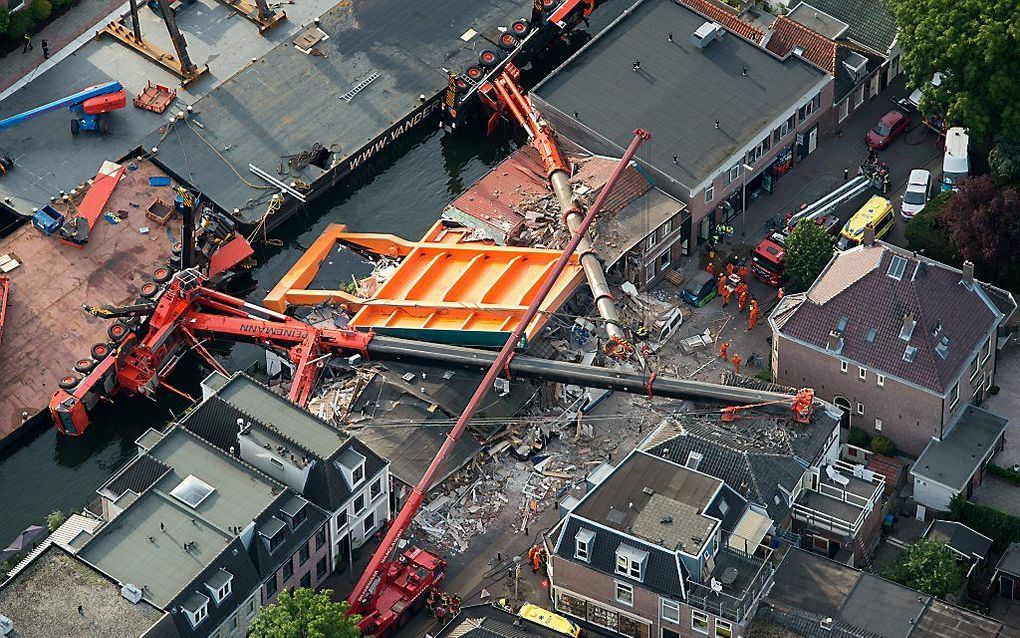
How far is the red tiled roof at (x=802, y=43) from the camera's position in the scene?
612 feet

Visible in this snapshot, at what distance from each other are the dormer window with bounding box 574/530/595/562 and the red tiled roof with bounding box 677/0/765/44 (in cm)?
5838

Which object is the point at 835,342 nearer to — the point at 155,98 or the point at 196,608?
the point at 196,608

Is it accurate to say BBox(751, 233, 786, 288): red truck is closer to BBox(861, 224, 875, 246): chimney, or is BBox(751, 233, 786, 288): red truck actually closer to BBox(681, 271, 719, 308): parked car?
BBox(681, 271, 719, 308): parked car

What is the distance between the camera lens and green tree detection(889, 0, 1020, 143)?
17100cm

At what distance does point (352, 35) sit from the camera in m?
200

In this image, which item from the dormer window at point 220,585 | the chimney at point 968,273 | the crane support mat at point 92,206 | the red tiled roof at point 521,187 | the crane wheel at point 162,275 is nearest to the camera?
the dormer window at point 220,585

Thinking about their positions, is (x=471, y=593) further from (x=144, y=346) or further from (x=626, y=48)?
(x=626, y=48)

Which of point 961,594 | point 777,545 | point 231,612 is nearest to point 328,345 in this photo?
point 231,612

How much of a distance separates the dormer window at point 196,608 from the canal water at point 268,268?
85.0 ft

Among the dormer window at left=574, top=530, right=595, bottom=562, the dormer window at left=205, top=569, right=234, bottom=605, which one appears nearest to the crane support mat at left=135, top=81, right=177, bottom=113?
the dormer window at left=205, top=569, right=234, bottom=605

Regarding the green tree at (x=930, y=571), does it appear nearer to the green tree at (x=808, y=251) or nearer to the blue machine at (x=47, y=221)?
the green tree at (x=808, y=251)

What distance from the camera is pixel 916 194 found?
17962 centimetres

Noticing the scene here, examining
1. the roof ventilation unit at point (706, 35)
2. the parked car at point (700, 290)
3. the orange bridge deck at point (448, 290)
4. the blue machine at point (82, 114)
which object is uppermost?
Result: the blue machine at point (82, 114)

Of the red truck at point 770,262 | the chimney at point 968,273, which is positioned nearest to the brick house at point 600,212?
the red truck at point 770,262
